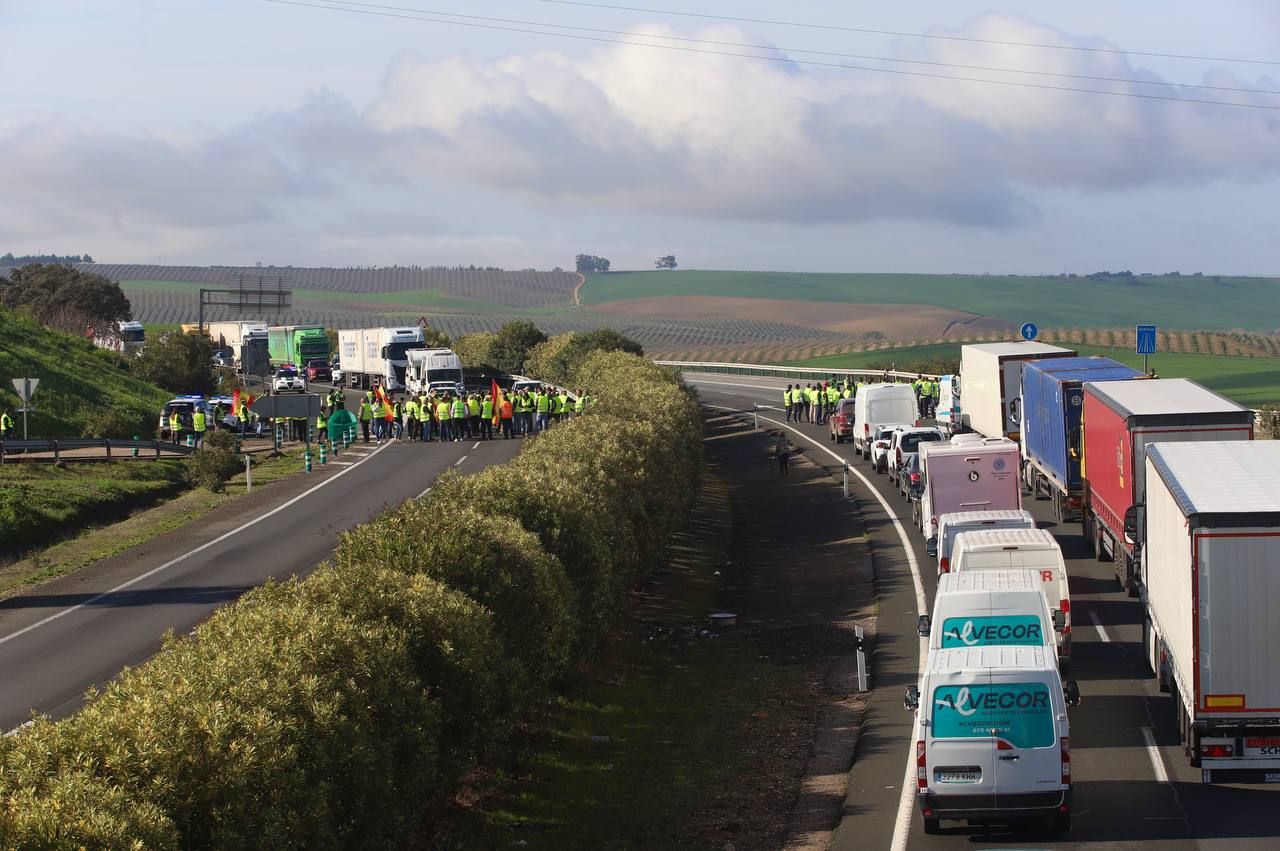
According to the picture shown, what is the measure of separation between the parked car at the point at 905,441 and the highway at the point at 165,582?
12.6 m

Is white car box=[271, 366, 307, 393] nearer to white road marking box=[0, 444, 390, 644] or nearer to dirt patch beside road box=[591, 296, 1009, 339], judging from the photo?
white road marking box=[0, 444, 390, 644]

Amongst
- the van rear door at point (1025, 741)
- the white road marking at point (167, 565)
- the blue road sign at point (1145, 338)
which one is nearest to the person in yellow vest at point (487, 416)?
the white road marking at point (167, 565)

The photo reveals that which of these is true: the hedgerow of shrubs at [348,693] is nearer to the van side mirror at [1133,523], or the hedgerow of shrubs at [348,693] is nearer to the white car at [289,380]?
the van side mirror at [1133,523]

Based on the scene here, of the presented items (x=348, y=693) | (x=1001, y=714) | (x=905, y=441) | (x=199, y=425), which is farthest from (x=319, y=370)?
(x=348, y=693)

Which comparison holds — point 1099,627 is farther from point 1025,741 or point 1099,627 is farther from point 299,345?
point 299,345

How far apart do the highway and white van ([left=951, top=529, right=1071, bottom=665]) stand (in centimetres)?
959

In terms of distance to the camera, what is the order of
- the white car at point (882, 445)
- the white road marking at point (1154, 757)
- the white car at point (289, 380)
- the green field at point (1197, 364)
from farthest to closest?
the white car at point (289, 380)
the green field at point (1197, 364)
the white car at point (882, 445)
the white road marking at point (1154, 757)

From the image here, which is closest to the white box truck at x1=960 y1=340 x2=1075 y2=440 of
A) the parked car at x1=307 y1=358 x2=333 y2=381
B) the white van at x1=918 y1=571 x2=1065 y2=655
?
the white van at x1=918 y1=571 x2=1065 y2=655

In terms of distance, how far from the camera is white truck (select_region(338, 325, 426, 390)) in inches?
3012

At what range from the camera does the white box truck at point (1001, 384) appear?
43469mm

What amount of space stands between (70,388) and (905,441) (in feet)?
111

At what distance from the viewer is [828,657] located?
2464 centimetres

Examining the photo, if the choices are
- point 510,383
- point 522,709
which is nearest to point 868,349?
point 510,383

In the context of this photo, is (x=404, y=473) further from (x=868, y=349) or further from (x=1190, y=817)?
(x=868, y=349)
